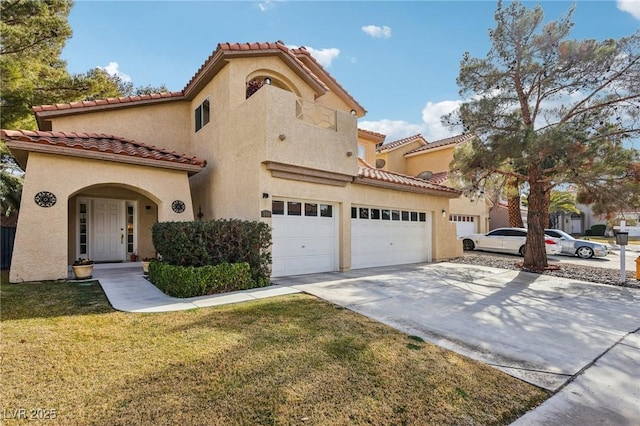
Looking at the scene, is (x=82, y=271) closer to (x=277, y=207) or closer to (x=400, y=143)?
(x=277, y=207)

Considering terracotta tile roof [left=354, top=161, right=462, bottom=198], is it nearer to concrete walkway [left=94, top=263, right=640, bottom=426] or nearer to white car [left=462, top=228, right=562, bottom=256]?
concrete walkway [left=94, top=263, right=640, bottom=426]

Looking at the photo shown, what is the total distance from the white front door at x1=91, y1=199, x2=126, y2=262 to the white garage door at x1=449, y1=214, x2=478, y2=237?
20.1m

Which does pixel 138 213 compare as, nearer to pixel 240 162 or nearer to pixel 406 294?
pixel 240 162

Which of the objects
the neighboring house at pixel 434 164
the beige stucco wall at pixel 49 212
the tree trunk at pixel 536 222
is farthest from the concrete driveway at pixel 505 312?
the neighboring house at pixel 434 164

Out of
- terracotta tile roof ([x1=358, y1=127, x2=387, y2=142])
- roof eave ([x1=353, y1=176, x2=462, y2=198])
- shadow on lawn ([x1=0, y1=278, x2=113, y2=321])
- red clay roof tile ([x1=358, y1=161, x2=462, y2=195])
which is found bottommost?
shadow on lawn ([x1=0, y1=278, x2=113, y2=321])

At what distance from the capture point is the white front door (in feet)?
44.7

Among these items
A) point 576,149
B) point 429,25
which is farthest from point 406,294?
point 429,25

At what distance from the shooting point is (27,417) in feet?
10.2

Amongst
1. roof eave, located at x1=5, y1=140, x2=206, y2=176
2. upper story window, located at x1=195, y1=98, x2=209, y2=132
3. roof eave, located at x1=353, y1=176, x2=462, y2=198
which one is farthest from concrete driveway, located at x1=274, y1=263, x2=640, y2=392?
upper story window, located at x1=195, y1=98, x2=209, y2=132

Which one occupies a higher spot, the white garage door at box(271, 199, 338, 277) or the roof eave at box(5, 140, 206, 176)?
the roof eave at box(5, 140, 206, 176)

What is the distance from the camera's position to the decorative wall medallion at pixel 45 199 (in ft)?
30.2

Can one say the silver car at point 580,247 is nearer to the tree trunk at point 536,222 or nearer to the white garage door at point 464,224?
the white garage door at point 464,224

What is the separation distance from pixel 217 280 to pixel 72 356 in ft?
13.9

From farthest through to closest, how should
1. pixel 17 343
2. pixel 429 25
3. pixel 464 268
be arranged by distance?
pixel 464 268 → pixel 429 25 → pixel 17 343
